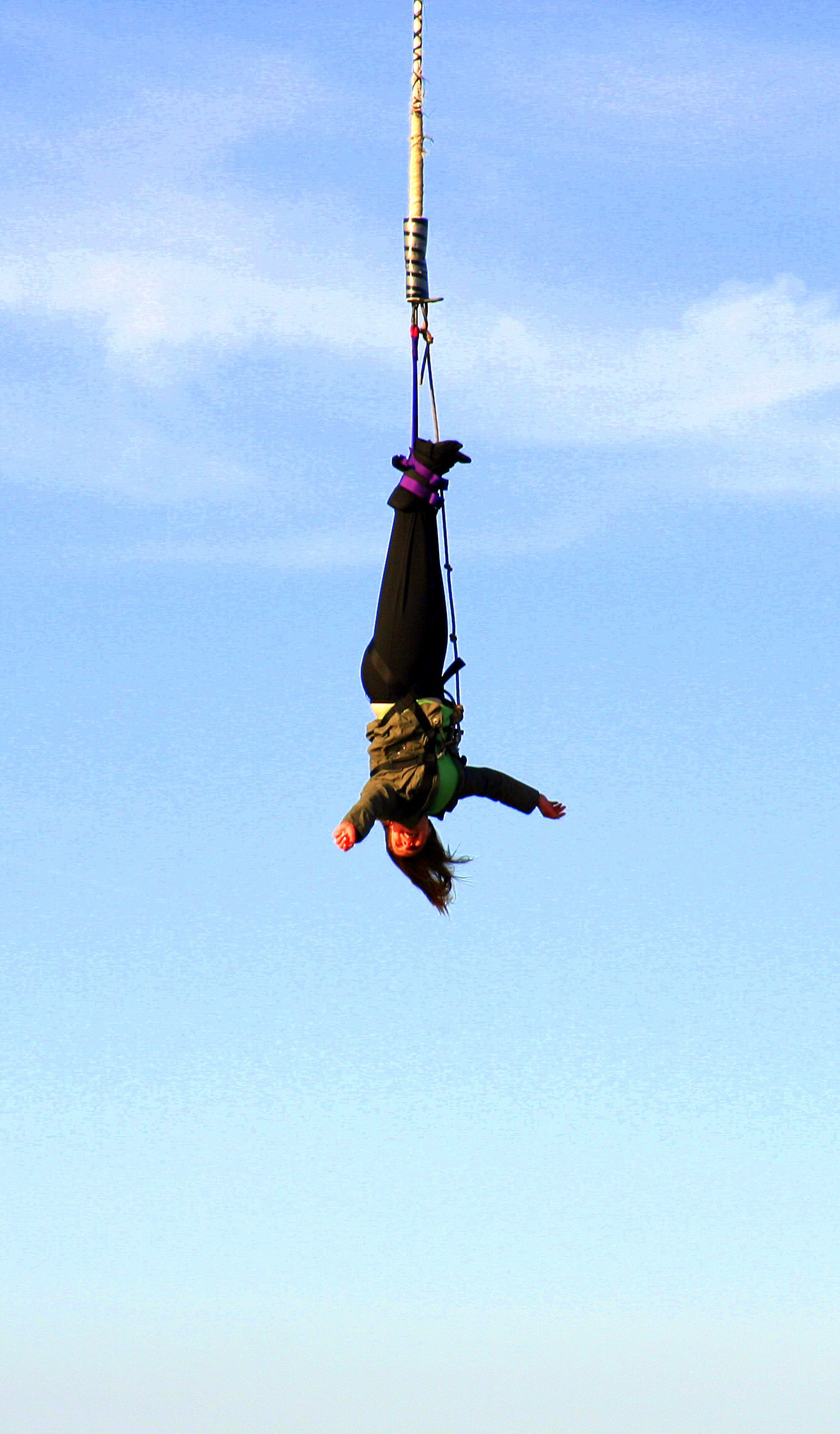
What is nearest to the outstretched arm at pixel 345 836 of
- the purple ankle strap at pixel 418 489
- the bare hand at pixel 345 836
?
the bare hand at pixel 345 836

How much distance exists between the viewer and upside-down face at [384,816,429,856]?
→ 17.3 m

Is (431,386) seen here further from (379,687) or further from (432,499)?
(379,687)

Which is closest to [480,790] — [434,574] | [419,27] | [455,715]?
[455,715]

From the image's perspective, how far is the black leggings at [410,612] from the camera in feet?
55.7

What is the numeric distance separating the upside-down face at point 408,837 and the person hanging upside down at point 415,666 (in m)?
0.05

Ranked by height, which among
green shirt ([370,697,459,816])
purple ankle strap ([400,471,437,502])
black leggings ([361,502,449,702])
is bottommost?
green shirt ([370,697,459,816])

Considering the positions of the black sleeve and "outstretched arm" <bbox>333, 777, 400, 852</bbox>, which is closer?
"outstretched arm" <bbox>333, 777, 400, 852</bbox>

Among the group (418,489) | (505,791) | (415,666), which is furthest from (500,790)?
(418,489)

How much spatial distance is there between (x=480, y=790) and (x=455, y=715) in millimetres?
719

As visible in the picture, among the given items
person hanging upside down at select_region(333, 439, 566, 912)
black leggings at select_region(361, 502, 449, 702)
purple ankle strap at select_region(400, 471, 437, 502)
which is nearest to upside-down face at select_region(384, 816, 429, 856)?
person hanging upside down at select_region(333, 439, 566, 912)

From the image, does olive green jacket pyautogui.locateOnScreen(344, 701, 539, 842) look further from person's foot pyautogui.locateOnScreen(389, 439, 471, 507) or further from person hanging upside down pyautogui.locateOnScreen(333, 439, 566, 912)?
person's foot pyautogui.locateOnScreen(389, 439, 471, 507)

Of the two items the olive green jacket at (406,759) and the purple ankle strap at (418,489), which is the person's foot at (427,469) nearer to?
the purple ankle strap at (418,489)

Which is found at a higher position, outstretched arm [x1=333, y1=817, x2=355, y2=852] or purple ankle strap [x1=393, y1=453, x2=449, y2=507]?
purple ankle strap [x1=393, y1=453, x2=449, y2=507]

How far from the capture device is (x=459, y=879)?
706 inches
